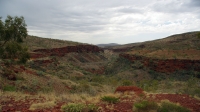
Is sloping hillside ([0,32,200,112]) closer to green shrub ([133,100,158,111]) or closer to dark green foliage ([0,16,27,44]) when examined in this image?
Answer: green shrub ([133,100,158,111])

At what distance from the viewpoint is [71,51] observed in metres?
51.0

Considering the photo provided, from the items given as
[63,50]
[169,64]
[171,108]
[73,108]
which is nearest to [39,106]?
[73,108]

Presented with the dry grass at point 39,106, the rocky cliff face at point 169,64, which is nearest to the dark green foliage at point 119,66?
the rocky cliff face at point 169,64

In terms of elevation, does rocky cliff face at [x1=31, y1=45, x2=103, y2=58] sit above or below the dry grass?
above

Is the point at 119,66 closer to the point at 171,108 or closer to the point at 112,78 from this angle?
the point at 112,78

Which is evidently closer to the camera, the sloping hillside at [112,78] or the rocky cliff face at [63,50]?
the sloping hillside at [112,78]

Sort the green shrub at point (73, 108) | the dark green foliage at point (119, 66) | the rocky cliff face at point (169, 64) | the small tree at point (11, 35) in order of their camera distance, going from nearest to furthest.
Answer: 1. the green shrub at point (73, 108)
2. the small tree at point (11, 35)
3. the rocky cliff face at point (169, 64)
4. the dark green foliage at point (119, 66)

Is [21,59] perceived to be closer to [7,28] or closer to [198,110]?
[7,28]

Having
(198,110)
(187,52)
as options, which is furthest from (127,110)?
(187,52)

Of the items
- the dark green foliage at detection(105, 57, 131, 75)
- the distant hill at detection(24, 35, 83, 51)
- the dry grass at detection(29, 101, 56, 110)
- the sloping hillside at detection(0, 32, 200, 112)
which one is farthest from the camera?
the distant hill at detection(24, 35, 83, 51)

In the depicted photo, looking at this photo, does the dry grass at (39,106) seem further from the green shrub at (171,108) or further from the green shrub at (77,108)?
the green shrub at (171,108)

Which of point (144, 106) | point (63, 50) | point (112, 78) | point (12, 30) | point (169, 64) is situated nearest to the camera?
point (144, 106)

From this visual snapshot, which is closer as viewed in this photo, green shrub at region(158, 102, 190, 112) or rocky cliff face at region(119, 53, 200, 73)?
green shrub at region(158, 102, 190, 112)

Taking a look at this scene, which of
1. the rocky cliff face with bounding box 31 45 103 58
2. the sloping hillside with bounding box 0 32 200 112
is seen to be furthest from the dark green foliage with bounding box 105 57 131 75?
the rocky cliff face with bounding box 31 45 103 58
